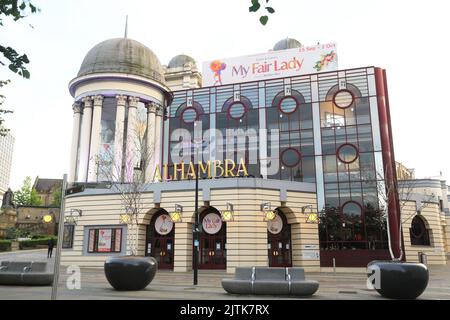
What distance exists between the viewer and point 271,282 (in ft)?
48.5

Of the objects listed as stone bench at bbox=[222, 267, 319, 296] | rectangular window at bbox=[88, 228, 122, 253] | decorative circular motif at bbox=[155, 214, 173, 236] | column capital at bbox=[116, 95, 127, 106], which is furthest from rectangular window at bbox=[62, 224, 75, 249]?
stone bench at bbox=[222, 267, 319, 296]

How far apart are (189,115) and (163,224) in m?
13.4

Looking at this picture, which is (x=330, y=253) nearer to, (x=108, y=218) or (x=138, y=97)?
(x=108, y=218)

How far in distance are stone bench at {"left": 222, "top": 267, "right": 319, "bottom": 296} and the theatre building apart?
13.3 metres

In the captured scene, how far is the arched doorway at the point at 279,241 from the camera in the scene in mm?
32156

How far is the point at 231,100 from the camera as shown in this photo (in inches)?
1612

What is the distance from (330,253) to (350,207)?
177 inches

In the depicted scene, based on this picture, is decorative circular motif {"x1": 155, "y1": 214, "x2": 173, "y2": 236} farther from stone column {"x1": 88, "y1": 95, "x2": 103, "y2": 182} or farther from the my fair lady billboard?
the my fair lady billboard

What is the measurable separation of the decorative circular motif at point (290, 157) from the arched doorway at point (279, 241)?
252 inches

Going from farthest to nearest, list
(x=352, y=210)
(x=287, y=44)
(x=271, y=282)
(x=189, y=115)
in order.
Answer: (x=287, y=44) → (x=189, y=115) → (x=352, y=210) → (x=271, y=282)

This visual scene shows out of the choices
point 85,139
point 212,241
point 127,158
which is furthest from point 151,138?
point 212,241

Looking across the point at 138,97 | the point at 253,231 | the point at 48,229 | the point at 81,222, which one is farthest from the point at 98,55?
the point at 48,229

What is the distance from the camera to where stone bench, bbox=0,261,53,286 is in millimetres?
17547

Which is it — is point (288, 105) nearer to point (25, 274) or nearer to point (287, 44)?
point (287, 44)
